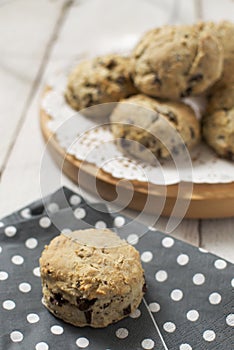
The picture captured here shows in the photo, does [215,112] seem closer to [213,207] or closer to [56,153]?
[213,207]

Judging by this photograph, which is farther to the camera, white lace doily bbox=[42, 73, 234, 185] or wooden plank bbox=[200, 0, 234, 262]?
white lace doily bbox=[42, 73, 234, 185]

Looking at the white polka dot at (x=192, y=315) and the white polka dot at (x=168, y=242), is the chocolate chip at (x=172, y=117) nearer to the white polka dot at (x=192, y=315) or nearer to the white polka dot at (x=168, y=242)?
the white polka dot at (x=168, y=242)

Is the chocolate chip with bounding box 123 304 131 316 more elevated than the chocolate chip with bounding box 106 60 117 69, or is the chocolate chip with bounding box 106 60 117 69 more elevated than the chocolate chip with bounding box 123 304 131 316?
the chocolate chip with bounding box 106 60 117 69

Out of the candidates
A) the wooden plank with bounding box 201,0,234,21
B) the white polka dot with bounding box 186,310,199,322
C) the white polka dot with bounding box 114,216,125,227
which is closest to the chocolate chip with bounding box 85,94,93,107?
the white polka dot with bounding box 114,216,125,227

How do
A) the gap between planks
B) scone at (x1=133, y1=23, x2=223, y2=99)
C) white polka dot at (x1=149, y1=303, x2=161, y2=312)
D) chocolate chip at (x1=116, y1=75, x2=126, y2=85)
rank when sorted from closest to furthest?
white polka dot at (x1=149, y1=303, x2=161, y2=312)
scone at (x1=133, y1=23, x2=223, y2=99)
chocolate chip at (x1=116, y1=75, x2=126, y2=85)
the gap between planks

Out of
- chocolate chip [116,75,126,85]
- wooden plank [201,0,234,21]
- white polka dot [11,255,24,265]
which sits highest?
chocolate chip [116,75,126,85]

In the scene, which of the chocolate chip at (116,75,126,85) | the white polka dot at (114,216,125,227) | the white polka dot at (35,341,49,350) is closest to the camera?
the white polka dot at (35,341,49,350)

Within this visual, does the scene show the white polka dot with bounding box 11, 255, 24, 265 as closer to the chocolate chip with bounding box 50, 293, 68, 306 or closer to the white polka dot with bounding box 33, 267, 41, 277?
the white polka dot with bounding box 33, 267, 41, 277

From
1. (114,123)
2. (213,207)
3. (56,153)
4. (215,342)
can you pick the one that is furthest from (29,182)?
(215,342)
